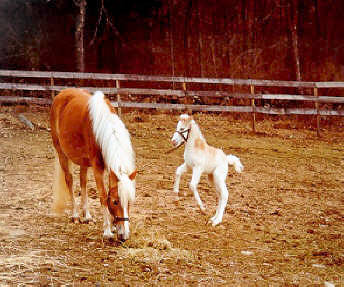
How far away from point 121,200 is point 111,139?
0.74 m

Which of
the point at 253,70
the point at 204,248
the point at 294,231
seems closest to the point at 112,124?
the point at 204,248

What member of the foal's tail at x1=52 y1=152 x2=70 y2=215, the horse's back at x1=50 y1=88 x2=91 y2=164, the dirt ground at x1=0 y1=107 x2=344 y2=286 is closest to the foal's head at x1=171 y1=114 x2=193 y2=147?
the dirt ground at x1=0 y1=107 x2=344 y2=286

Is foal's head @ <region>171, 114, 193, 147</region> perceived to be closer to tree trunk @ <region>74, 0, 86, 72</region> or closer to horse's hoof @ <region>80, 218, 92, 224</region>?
horse's hoof @ <region>80, 218, 92, 224</region>

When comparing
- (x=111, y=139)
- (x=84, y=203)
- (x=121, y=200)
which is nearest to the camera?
(x=121, y=200)

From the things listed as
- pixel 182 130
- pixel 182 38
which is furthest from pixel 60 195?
pixel 182 38

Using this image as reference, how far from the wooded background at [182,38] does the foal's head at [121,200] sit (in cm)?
1008

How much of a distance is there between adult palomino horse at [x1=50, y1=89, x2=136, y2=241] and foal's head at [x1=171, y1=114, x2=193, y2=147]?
1028mm

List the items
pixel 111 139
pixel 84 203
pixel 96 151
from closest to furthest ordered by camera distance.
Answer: pixel 111 139
pixel 96 151
pixel 84 203

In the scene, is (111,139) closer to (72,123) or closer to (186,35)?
(72,123)

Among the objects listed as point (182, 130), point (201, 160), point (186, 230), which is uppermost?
point (182, 130)

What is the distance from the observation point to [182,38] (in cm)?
1558

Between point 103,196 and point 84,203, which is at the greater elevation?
point 103,196

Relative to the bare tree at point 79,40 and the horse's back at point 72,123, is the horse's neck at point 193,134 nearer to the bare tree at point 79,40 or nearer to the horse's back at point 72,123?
the horse's back at point 72,123

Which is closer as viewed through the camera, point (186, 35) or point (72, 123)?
point (72, 123)
